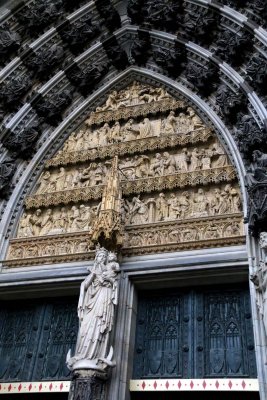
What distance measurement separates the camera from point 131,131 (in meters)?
8.75

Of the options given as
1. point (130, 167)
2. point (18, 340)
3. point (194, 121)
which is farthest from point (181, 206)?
point (18, 340)

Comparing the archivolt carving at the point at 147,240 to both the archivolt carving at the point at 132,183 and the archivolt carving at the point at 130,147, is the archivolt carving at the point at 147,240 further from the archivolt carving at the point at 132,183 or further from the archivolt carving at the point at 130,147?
the archivolt carving at the point at 130,147

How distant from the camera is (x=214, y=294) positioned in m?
6.39

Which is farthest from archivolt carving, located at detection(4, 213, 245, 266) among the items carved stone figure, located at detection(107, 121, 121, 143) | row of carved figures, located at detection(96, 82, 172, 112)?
row of carved figures, located at detection(96, 82, 172, 112)

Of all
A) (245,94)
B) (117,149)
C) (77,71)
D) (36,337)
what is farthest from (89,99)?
(36,337)

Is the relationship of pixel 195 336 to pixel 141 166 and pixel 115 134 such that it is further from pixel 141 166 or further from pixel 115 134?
pixel 115 134

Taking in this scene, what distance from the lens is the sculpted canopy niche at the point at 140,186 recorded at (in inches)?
271

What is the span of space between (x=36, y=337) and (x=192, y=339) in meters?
2.35

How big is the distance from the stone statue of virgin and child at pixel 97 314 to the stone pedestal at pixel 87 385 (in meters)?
0.07

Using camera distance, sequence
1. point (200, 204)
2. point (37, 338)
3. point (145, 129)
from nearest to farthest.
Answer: point (37, 338)
point (200, 204)
point (145, 129)

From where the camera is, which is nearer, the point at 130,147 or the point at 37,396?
the point at 37,396

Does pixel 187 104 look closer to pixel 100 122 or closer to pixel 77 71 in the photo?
pixel 100 122

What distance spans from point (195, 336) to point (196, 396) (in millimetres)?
730

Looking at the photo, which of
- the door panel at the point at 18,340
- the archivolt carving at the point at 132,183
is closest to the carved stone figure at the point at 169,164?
the archivolt carving at the point at 132,183
